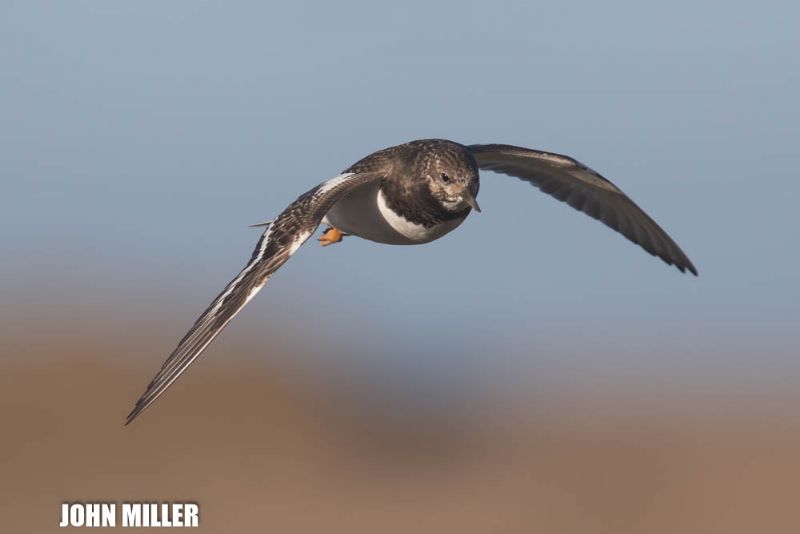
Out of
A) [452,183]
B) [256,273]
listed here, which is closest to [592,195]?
[452,183]

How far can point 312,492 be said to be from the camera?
124 ft

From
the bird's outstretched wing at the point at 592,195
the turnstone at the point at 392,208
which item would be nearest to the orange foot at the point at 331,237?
the turnstone at the point at 392,208

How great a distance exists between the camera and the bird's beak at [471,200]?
1215cm

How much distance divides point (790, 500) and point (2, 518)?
23485mm

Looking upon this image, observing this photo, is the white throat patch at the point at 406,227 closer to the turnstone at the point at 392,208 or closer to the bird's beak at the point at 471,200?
the turnstone at the point at 392,208

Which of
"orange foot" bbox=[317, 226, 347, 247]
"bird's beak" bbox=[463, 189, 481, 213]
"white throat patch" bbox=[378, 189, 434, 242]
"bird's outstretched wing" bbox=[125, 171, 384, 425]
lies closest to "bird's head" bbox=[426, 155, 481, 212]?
"bird's beak" bbox=[463, 189, 481, 213]

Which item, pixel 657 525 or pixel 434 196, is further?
pixel 657 525

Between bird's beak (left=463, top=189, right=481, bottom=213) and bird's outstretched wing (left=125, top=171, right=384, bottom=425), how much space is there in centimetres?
118

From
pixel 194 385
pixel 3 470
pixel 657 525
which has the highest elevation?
pixel 194 385

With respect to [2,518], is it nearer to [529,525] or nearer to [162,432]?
[162,432]

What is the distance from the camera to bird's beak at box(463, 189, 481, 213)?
12148mm

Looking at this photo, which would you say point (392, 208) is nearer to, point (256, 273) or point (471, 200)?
point (471, 200)

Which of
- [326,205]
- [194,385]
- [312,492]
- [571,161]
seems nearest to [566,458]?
[312,492]

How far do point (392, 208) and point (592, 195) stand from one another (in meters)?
A: 4.14
